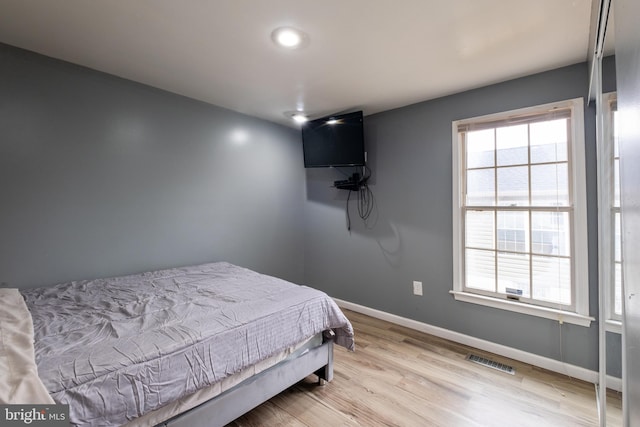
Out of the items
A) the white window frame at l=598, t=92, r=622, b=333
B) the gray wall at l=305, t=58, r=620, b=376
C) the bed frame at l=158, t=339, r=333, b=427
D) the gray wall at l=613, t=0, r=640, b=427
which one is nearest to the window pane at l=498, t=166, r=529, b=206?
the gray wall at l=305, t=58, r=620, b=376

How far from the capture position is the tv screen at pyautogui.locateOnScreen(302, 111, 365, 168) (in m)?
3.07

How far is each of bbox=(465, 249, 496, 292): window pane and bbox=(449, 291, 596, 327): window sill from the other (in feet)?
0.34

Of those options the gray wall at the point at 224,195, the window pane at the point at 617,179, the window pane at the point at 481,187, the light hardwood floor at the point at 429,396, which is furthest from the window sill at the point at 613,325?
the window pane at the point at 481,187

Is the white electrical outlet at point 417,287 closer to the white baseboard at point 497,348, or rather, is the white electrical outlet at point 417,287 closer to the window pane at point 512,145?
the white baseboard at point 497,348

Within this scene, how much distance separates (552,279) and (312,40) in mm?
2563

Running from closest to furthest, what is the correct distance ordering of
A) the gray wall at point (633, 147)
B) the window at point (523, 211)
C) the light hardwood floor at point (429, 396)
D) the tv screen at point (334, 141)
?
the gray wall at point (633, 147) → the light hardwood floor at point (429, 396) → the window at point (523, 211) → the tv screen at point (334, 141)

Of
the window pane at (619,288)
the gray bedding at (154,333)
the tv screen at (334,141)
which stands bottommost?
the gray bedding at (154,333)

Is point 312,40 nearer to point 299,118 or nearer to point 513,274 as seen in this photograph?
point 299,118

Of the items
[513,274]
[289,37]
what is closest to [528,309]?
[513,274]

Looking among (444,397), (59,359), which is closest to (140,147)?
(59,359)

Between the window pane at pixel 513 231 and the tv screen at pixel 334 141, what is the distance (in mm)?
1455

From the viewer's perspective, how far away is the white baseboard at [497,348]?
6.68 feet

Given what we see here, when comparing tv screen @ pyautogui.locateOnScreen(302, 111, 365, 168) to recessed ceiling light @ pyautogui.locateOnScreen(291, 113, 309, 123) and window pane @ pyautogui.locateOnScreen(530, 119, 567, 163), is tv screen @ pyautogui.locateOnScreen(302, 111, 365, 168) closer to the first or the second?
recessed ceiling light @ pyautogui.locateOnScreen(291, 113, 309, 123)

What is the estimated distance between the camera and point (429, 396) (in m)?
1.88
